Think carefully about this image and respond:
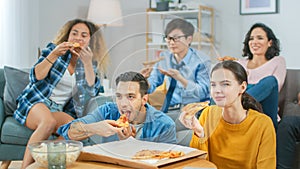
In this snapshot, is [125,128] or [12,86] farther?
[12,86]

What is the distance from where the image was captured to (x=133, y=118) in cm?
160

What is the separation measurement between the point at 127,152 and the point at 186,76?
33cm

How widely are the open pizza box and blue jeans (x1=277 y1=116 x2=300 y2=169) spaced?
1.42 meters

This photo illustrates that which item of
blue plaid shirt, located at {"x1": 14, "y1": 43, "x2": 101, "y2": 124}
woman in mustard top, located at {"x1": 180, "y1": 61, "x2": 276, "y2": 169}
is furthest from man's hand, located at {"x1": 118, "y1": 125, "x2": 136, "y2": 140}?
blue plaid shirt, located at {"x1": 14, "y1": 43, "x2": 101, "y2": 124}

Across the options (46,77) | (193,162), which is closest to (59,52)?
(46,77)

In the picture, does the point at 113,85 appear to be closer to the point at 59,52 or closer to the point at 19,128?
the point at 59,52

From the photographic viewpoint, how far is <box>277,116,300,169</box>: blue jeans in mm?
2936

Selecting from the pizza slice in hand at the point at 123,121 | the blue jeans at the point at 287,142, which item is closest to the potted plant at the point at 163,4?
the blue jeans at the point at 287,142

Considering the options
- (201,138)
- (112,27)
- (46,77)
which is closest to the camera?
(112,27)

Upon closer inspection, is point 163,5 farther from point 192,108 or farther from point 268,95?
point 192,108

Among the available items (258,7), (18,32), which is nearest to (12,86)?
(18,32)

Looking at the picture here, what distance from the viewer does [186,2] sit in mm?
4953

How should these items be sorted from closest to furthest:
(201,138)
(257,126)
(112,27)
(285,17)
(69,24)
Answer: (112,27) → (201,138) → (257,126) → (69,24) → (285,17)

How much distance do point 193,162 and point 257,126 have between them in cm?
40
